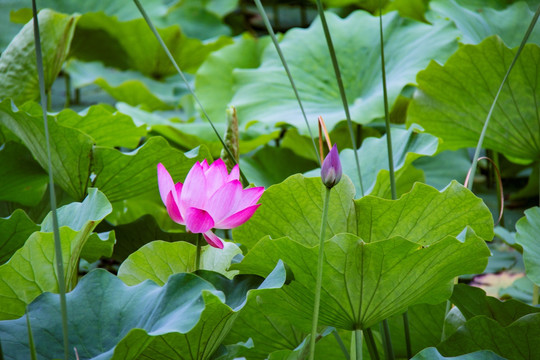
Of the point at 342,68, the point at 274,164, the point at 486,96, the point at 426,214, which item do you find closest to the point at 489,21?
the point at 342,68

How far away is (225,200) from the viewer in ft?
2.04

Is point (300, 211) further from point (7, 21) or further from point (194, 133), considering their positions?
point (7, 21)

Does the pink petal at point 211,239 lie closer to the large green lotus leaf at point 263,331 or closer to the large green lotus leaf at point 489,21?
the large green lotus leaf at point 263,331

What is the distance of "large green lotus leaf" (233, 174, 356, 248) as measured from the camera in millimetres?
735

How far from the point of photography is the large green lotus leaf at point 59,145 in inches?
35.8

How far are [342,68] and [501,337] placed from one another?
0.98 metres

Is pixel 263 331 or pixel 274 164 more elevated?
pixel 263 331

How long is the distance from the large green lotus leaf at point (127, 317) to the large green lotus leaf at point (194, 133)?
0.78 m

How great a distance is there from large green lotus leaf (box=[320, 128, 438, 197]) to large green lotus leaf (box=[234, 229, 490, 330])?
0.91 ft

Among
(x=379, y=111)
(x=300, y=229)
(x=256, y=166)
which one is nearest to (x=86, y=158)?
(x=300, y=229)

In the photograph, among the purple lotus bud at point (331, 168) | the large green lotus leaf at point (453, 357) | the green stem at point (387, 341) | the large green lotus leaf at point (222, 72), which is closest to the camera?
the purple lotus bud at point (331, 168)

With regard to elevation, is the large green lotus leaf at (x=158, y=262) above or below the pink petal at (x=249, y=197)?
below

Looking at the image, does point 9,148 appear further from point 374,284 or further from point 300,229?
point 374,284

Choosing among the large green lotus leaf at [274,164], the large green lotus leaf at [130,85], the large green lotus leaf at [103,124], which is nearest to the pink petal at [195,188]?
the large green lotus leaf at [103,124]
